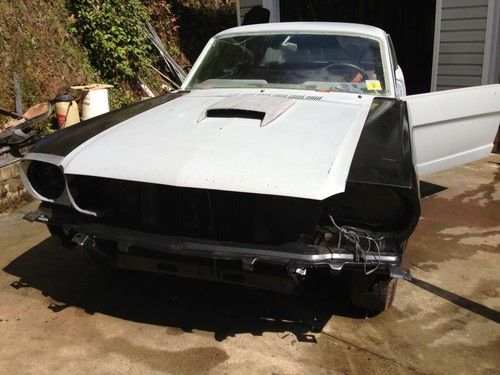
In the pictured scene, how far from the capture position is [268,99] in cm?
333

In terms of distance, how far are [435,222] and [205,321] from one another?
252 centimetres

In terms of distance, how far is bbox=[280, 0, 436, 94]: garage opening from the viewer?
10.8 metres

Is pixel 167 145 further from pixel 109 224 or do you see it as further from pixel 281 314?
pixel 281 314

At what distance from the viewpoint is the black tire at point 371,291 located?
9.09ft

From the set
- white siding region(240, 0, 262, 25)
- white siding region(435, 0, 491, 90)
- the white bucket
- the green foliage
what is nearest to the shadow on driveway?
the white bucket

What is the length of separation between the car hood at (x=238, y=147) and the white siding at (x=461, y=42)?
4.02 meters

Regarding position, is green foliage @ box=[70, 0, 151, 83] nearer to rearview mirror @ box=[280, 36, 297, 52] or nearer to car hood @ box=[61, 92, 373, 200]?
rearview mirror @ box=[280, 36, 297, 52]

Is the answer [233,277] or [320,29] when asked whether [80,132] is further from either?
[320,29]

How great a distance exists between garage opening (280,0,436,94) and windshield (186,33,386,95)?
23.4ft

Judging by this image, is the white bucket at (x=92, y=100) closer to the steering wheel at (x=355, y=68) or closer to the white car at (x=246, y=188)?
the white car at (x=246, y=188)

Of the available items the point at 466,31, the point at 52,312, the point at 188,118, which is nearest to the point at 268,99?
the point at 188,118

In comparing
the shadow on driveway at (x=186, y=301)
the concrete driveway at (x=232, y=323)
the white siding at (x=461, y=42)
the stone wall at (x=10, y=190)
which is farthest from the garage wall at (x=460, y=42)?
the stone wall at (x=10, y=190)

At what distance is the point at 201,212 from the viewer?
103 inches

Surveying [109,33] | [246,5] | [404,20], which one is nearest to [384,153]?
[109,33]
